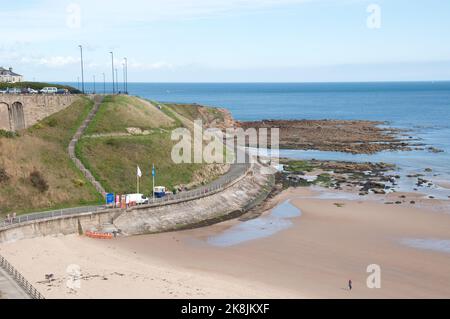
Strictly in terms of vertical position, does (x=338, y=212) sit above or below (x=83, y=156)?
below

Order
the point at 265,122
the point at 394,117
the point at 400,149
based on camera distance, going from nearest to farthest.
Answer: the point at 400,149 < the point at 265,122 < the point at 394,117

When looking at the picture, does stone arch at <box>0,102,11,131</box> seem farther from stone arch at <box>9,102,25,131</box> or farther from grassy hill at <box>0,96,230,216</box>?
grassy hill at <box>0,96,230,216</box>

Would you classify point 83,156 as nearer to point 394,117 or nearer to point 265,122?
point 265,122

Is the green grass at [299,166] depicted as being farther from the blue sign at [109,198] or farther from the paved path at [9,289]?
the paved path at [9,289]

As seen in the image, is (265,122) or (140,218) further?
(265,122)

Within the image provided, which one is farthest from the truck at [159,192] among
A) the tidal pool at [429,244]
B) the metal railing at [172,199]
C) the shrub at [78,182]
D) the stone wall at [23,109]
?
the tidal pool at [429,244]

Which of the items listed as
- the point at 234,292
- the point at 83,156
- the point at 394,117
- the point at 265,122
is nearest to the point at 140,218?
the point at 83,156
